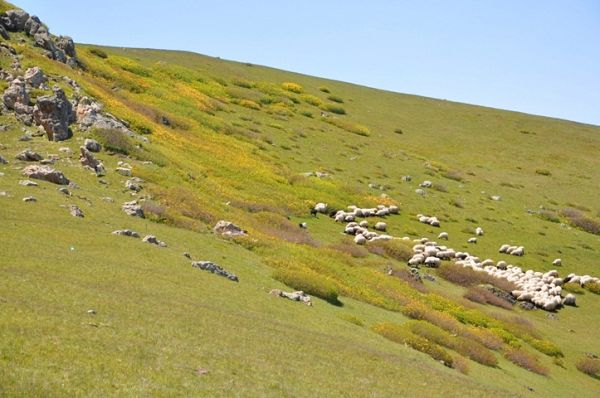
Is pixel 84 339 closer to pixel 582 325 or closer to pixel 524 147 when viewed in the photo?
pixel 582 325

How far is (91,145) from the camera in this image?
3459 cm

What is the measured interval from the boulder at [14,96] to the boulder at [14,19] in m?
13.1

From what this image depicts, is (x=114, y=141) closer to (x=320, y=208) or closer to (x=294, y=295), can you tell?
(x=294, y=295)

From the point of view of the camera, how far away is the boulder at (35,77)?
37.2 meters

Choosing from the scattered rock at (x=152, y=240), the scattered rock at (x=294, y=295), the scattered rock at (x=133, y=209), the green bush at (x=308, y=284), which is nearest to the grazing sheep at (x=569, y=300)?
the green bush at (x=308, y=284)

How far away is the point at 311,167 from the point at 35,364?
50818mm

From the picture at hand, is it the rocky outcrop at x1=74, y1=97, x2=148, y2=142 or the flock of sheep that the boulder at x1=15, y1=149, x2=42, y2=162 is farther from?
the flock of sheep

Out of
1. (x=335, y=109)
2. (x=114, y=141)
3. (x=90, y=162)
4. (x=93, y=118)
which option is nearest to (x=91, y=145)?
(x=114, y=141)

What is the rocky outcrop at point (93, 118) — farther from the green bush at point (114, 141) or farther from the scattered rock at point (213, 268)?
the scattered rock at point (213, 268)

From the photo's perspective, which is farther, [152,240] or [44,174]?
[44,174]

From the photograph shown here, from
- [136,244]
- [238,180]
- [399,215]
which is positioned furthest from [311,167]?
[136,244]

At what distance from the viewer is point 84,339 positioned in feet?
44.5

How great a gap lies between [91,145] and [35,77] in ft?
20.7

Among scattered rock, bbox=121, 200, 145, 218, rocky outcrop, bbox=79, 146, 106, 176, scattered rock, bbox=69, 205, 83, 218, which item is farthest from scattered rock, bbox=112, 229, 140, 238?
rocky outcrop, bbox=79, 146, 106, 176
